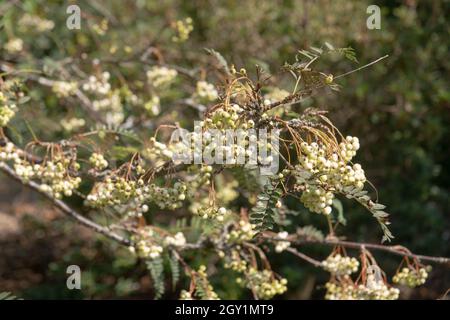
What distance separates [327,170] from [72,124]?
2.20m

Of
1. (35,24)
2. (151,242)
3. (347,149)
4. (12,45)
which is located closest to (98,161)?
(151,242)

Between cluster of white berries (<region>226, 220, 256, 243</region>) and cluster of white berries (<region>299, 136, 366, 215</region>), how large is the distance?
73 centimetres

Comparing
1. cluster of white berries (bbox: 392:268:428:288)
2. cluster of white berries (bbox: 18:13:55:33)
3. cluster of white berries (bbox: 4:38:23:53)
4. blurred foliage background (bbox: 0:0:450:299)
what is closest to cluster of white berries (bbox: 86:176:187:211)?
cluster of white berries (bbox: 392:268:428:288)

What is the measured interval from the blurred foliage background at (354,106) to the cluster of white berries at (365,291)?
4.27ft

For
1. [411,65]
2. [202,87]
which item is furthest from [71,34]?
[411,65]

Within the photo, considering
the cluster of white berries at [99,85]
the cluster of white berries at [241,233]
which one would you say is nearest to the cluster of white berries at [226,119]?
the cluster of white berries at [241,233]

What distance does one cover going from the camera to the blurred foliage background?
421 centimetres

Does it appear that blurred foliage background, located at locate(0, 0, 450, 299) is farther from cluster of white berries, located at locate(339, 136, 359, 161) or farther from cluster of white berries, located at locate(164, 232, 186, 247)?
cluster of white berries, located at locate(339, 136, 359, 161)

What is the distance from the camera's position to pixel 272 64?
193 inches
